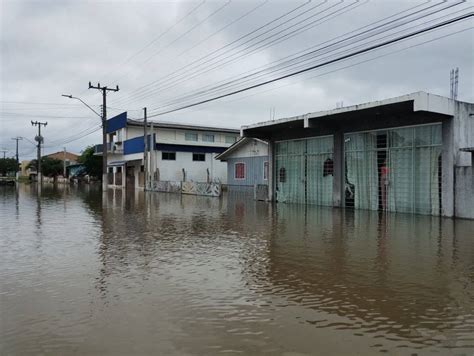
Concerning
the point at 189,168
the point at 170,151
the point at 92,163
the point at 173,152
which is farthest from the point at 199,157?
the point at 92,163

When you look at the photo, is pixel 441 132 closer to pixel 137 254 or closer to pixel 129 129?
pixel 137 254

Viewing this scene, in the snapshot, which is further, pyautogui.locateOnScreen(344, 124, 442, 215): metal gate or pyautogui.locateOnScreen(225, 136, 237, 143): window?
pyautogui.locateOnScreen(225, 136, 237, 143): window

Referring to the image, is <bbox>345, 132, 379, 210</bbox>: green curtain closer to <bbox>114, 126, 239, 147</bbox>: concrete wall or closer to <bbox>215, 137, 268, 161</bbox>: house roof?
<bbox>215, 137, 268, 161</bbox>: house roof

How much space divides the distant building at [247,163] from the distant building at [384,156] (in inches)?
325

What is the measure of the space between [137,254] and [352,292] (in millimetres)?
4546

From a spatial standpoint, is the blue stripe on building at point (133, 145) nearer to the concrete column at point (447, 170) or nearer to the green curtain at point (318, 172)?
the green curtain at point (318, 172)

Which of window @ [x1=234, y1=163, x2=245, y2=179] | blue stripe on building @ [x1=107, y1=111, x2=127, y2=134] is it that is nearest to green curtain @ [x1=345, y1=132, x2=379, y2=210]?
window @ [x1=234, y1=163, x2=245, y2=179]

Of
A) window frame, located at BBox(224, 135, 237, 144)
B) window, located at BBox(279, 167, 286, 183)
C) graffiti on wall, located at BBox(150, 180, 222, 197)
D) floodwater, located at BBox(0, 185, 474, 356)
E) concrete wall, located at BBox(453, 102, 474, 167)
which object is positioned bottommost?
floodwater, located at BBox(0, 185, 474, 356)

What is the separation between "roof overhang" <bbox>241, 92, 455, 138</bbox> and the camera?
52.4 ft

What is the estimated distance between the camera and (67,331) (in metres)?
4.84

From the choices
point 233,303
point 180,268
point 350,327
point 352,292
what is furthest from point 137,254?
point 350,327

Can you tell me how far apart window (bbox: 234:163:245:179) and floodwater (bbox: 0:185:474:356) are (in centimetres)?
2412

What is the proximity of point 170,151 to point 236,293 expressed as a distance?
141 feet

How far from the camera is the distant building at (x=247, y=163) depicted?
34219mm
